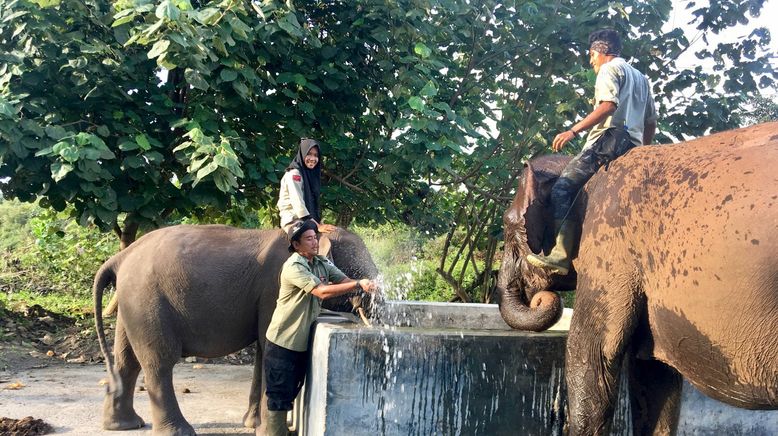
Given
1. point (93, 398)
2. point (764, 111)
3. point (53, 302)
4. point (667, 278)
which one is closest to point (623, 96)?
point (667, 278)

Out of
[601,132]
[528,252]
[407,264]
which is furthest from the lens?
[407,264]

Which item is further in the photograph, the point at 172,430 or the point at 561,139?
the point at 172,430

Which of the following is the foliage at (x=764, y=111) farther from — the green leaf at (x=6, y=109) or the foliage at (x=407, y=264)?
the green leaf at (x=6, y=109)

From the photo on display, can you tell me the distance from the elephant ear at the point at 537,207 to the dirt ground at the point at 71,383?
102 inches

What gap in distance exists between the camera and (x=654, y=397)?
4324 millimetres

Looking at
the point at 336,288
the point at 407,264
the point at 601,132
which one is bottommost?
the point at 407,264

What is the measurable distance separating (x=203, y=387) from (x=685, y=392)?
434cm

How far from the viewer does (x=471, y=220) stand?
9.50 meters

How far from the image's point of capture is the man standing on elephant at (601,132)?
4102 mm

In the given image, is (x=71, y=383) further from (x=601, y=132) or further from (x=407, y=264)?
(x=407, y=264)

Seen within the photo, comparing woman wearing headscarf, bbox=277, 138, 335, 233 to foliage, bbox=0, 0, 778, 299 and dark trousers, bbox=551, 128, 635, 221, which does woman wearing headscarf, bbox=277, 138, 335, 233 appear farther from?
dark trousers, bbox=551, 128, 635, 221

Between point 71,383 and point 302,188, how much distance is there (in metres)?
3.19

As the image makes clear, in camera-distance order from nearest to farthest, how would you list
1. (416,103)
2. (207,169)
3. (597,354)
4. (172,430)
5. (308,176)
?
(597,354)
(172,430)
(207,169)
(308,176)
(416,103)

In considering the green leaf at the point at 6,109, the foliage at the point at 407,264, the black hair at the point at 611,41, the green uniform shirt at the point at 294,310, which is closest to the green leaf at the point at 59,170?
the green leaf at the point at 6,109
